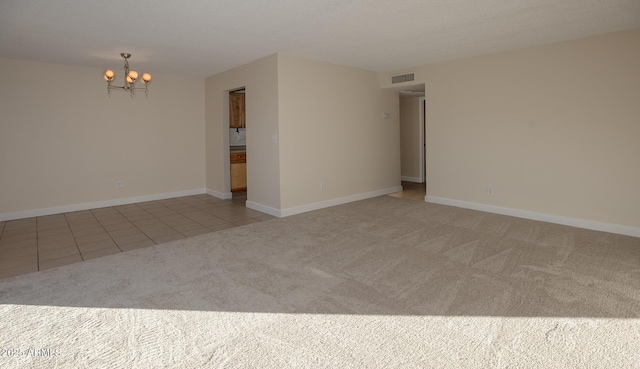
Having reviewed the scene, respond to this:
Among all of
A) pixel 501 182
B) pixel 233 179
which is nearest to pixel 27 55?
pixel 233 179

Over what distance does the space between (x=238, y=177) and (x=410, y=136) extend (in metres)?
4.49

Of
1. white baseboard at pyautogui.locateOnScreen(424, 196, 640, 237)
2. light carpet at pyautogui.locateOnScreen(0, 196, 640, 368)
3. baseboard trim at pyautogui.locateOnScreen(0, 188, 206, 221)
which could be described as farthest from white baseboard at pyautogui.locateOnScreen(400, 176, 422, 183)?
baseboard trim at pyautogui.locateOnScreen(0, 188, 206, 221)

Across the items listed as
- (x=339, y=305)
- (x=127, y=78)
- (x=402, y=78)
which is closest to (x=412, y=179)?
(x=402, y=78)

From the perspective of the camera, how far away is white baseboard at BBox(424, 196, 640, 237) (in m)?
4.24

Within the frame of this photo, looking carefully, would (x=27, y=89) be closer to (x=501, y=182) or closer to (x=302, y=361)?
(x=302, y=361)

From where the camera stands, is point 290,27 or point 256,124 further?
point 256,124

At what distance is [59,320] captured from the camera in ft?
7.55

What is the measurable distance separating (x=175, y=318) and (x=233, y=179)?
4.96 m

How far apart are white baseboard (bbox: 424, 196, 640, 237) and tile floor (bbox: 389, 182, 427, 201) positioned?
0.55 metres

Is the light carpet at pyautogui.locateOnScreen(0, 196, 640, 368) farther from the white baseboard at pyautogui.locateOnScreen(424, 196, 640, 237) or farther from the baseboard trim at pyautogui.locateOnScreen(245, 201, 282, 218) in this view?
the baseboard trim at pyautogui.locateOnScreen(245, 201, 282, 218)

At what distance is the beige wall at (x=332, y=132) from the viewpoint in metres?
5.32

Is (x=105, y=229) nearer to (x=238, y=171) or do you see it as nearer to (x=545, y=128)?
(x=238, y=171)

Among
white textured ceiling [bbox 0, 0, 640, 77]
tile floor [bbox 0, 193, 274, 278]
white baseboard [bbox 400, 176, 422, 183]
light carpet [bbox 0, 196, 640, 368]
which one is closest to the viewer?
light carpet [bbox 0, 196, 640, 368]

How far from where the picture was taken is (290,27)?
153 inches
